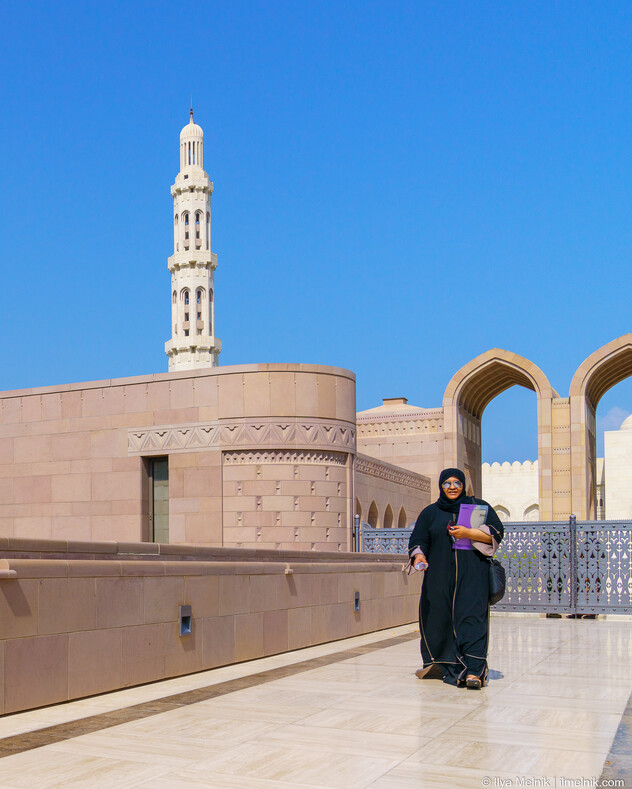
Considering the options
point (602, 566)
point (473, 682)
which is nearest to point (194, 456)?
point (602, 566)

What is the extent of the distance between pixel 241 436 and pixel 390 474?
1199 centimetres

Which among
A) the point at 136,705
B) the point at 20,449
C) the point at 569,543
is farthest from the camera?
the point at 20,449

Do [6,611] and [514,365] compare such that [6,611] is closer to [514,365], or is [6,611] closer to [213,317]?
[514,365]

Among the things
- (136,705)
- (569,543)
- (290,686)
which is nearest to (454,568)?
(290,686)

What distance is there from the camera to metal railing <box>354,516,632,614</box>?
48.1ft

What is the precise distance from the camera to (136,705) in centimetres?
620

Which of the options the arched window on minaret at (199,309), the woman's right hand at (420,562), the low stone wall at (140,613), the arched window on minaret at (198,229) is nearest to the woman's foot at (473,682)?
the woman's right hand at (420,562)

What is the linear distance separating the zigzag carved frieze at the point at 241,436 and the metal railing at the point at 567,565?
1931 mm

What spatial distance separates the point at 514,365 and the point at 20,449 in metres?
16.4

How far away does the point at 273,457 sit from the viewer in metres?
15.3

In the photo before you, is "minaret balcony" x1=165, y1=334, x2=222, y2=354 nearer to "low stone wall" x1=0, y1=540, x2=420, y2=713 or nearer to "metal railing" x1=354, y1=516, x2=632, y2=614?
"metal railing" x1=354, y1=516, x2=632, y2=614

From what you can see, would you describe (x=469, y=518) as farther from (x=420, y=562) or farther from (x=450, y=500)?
(x=420, y=562)

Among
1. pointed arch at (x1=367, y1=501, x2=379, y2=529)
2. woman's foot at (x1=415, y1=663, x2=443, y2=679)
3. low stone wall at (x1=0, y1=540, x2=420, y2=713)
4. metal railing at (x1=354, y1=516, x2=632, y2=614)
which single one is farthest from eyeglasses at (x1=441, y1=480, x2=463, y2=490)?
pointed arch at (x1=367, y1=501, x2=379, y2=529)

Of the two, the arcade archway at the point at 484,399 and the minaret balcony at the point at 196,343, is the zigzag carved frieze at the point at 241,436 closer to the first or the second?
the arcade archway at the point at 484,399
